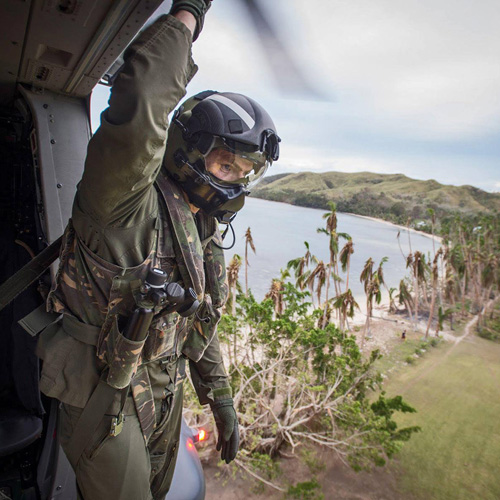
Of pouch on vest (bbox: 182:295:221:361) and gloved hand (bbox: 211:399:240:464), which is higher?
pouch on vest (bbox: 182:295:221:361)

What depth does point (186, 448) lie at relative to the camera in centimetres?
247

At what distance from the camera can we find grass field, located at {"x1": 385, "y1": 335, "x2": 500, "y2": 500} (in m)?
10.1

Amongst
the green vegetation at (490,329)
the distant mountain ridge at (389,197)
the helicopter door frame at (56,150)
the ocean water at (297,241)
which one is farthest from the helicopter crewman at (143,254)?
the distant mountain ridge at (389,197)

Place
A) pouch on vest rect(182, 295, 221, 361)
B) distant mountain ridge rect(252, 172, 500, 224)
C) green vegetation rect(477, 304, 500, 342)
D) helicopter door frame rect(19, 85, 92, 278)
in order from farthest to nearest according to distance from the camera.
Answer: distant mountain ridge rect(252, 172, 500, 224)
green vegetation rect(477, 304, 500, 342)
helicopter door frame rect(19, 85, 92, 278)
pouch on vest rect(182, 295, 221, 361)

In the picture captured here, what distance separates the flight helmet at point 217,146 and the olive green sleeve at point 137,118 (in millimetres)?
476

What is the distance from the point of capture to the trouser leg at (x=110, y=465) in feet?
4.53

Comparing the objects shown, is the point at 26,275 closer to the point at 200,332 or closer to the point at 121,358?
the point at 121,358

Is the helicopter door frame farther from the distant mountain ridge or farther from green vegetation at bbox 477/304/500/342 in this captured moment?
the distant mountain ridge

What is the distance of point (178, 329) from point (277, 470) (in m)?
7.57

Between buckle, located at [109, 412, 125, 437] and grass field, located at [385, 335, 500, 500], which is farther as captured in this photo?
grass field, located at [385, 335, 500, 500]

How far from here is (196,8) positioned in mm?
1182

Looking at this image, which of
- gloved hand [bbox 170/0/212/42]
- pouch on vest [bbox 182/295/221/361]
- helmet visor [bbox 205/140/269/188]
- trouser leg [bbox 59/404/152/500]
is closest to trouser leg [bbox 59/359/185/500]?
trouser leg [bbox 59/404/152/500]

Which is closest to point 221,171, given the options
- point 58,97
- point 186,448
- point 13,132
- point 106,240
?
point 106,240

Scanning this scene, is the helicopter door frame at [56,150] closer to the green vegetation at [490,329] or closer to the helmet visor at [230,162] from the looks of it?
the helmet visor at [230,162]
